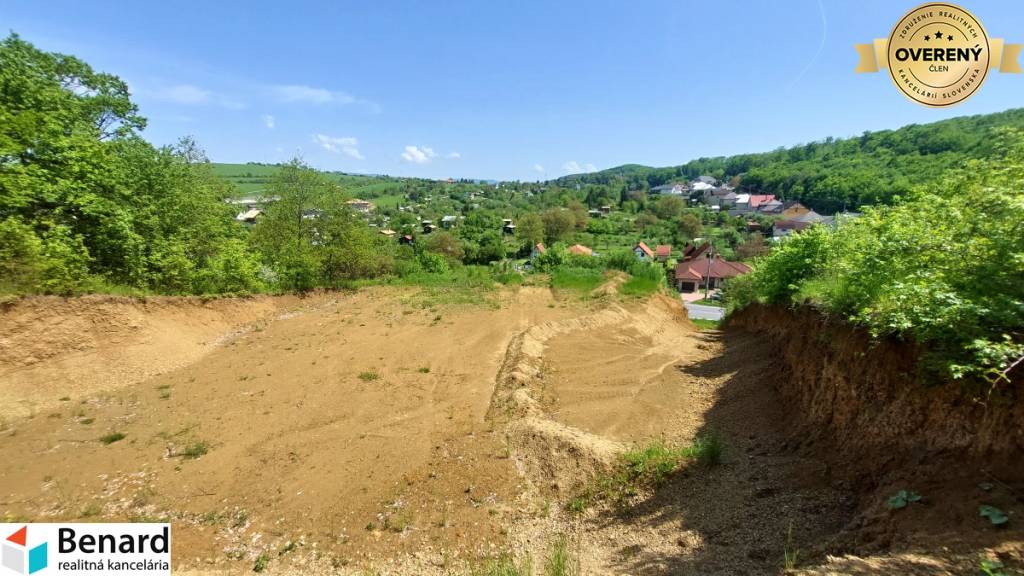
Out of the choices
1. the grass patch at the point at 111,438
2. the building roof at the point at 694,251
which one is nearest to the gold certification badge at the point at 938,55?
the grass patch at the point at 111,438

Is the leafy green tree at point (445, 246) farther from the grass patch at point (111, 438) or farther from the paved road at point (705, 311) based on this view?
the grass patch at point (111, 438)

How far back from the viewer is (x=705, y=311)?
130ft

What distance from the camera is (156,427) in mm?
7797

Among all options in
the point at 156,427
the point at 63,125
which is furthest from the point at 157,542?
the point at 63,125

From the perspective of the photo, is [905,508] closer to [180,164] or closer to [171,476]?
[171,476]

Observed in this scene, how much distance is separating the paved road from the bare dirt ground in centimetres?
2534

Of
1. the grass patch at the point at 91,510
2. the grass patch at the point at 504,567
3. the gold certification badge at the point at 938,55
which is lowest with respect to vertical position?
the grass patch at the point at 91,510

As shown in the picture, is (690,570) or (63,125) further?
(63,125)

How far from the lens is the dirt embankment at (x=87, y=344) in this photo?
9203 millimetres

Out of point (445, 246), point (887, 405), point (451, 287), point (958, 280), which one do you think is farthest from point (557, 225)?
point (958, 280)

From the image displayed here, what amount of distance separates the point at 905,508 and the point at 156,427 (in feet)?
36.2

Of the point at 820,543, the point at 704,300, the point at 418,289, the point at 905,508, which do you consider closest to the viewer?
the point at 905,508

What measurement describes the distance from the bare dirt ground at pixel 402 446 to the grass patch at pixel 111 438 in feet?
0.14

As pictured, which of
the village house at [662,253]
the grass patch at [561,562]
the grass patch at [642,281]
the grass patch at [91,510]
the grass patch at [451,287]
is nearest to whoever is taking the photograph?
the grass patch at [561,562]
